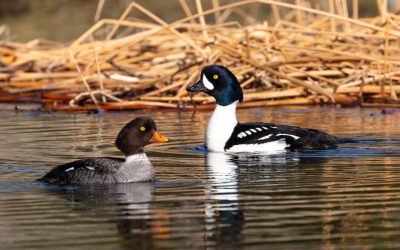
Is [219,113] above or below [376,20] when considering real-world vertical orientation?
below

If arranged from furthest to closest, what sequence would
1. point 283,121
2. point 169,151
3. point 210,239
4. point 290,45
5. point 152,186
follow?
point 290,45 → point 283,121 → point 169,151 → point 152,186 → point 210,239

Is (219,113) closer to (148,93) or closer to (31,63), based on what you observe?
(148,93)

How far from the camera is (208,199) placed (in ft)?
28.5

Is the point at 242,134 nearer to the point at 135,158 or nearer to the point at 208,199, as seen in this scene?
the point at 135,158

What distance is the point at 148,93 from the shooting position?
659 inches

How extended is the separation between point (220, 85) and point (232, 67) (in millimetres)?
4069

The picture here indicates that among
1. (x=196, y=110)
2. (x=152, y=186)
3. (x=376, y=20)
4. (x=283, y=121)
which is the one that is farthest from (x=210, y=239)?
(x=376, y=20)

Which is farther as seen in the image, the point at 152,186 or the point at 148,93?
the point at 148,93

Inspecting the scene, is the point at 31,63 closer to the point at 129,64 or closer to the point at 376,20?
the point at 129,64

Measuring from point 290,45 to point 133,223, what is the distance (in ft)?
29.8

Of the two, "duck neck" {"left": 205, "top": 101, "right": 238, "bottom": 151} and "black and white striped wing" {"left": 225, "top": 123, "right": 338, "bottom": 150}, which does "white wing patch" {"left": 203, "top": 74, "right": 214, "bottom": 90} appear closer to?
"duck neck" {"left": 205, "top": 101, "right": 238, "bottom": 151}

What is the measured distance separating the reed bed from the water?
7.64ft

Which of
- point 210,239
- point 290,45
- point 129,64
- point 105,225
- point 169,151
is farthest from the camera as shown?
point 129,64

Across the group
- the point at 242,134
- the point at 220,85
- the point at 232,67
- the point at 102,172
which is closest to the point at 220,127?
the point at 242,134
